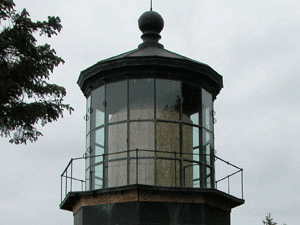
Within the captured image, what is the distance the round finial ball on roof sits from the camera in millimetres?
20844

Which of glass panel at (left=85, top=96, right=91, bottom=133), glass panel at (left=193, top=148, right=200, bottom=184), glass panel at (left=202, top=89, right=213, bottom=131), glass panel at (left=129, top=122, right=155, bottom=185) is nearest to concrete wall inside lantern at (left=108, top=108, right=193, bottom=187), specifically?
glass panel at (left=129, top=122, right=155, bottom=185)

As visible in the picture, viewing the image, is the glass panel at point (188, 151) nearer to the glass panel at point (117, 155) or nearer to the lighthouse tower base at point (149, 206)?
the lighthouse tower base at point (149, 206)

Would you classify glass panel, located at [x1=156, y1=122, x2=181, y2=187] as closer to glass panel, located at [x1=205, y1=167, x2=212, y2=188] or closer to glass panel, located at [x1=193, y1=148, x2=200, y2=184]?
glass panel, located at [x1=193, y1=148, x2=200, y2=184]

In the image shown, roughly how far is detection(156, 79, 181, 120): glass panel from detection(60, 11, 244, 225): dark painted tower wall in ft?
0.08

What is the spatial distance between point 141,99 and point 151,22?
2.48 metres

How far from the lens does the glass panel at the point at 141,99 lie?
19406mm

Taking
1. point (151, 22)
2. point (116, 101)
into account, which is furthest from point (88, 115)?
point (151, 22)

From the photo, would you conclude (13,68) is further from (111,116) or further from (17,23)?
(111,116)

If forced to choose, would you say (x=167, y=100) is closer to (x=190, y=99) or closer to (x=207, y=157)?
(x=190, y=99)

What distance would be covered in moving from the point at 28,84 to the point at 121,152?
3.24 meters

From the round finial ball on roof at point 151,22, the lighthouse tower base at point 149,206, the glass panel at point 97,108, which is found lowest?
the lighthouse tower base at point 149,206

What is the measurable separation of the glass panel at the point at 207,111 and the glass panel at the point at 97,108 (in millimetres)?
2574

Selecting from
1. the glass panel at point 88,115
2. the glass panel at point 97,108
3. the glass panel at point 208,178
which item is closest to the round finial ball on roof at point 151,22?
the glass panel at point 97,108

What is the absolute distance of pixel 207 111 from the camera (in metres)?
20.5
